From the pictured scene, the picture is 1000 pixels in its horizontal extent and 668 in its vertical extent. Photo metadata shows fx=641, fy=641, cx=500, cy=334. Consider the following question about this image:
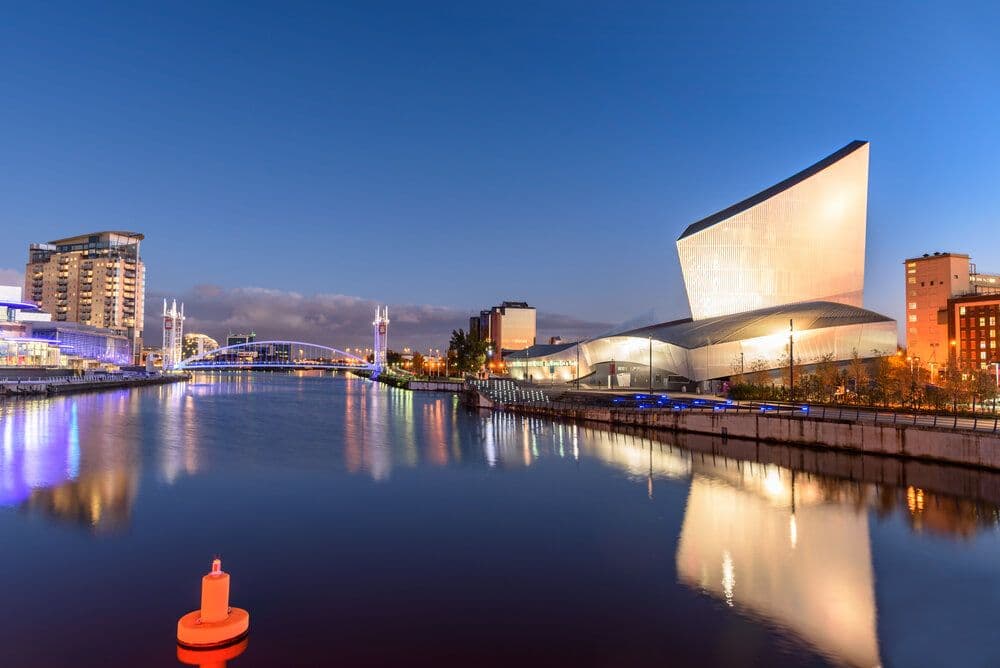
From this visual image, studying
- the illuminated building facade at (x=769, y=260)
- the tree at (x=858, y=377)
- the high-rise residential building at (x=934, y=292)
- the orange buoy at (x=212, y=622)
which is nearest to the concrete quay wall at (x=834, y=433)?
the tree at (x=858, y=377)

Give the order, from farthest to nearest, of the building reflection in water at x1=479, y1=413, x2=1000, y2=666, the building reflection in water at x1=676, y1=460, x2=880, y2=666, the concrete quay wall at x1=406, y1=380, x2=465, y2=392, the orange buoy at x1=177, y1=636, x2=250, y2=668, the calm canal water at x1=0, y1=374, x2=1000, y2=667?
the concrete quay wall at x1=406, y1=380, x2=465, y2=392 → the building reflection in water at x1=479, y1=413, x2=1000, y2=666 → the building reflection in water at x1=676, y1=460, x2=880, y2=666 → the calm canal water at x1=0, y1=374, x2=1000, y2=667 → the orange buoy at x1=177, y1=636, x2=250, y2=668

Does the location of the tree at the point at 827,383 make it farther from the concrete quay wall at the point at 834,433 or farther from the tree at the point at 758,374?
the concrete quay wall at the point at 834,433

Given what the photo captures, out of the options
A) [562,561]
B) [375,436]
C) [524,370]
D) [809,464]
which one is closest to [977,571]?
[562,561]

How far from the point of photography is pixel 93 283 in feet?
508

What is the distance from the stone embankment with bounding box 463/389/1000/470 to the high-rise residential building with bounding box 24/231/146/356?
146 metres

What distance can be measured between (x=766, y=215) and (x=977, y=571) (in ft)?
185

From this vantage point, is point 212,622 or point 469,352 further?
point 469,352

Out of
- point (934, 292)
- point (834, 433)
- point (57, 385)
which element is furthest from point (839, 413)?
point (934, 292)

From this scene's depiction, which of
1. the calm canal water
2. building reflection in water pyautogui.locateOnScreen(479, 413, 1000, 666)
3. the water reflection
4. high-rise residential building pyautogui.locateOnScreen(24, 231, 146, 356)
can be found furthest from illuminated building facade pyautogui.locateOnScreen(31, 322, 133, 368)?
building reflection in water pyautogui.locateOnScreen(479, 413, 1000, 666)

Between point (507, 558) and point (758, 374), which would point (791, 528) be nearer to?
point (507, 558)

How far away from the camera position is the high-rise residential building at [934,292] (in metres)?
101

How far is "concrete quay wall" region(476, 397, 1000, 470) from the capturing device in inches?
944

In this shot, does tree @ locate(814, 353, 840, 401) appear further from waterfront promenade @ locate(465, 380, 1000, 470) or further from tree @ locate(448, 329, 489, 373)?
tree @ locate(448, 329, 489, 373)

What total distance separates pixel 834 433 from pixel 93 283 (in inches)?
6692
